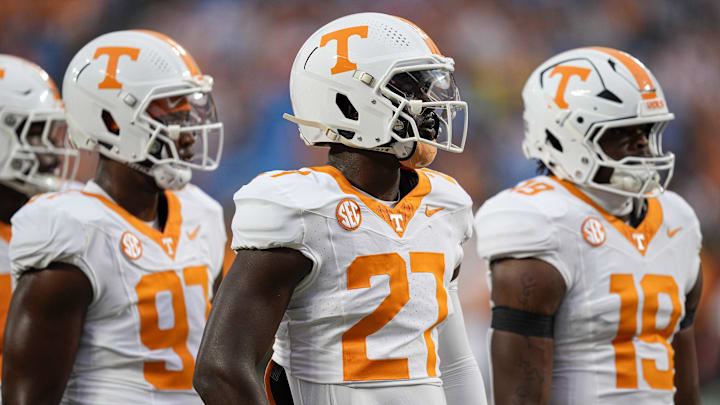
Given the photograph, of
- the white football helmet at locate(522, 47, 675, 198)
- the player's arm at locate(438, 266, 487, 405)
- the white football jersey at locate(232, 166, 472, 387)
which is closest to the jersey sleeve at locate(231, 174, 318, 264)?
the white football jersey at locate(232, 166, 472, 387)

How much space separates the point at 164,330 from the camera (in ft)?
7.39

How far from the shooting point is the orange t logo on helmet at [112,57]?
2.38 meters

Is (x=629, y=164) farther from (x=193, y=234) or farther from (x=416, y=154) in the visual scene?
(x=193, y=234)

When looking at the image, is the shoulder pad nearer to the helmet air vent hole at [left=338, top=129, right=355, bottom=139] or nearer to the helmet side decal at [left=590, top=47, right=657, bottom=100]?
the helmet side decal at [left=590, top=47, right=657, bottom=100]

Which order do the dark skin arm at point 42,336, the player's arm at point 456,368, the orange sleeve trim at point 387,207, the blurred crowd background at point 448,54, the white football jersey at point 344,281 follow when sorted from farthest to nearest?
the blurred crowd background at point 448,54 → the dark skin arm at point 42,336 → the player's arm at point 456,368 → the orange sleeve trim at point 387,207 → the white football jersey at point 344,281

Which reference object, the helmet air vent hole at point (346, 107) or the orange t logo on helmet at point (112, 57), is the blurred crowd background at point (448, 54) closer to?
the orange t logo on helmet at point (112, 57)

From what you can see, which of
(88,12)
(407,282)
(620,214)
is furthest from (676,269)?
(88,12)

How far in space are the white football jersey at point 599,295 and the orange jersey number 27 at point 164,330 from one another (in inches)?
30.1

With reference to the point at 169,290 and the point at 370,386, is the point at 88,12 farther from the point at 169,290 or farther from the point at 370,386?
the point at 370,386

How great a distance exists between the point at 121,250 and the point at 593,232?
1147 mm

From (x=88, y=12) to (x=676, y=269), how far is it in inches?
156

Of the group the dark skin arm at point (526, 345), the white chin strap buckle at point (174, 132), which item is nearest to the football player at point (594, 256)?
the dark skin arm at point (526, 345)

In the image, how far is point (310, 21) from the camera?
544cm

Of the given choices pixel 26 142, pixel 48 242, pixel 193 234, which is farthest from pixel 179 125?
pixel 26 142
